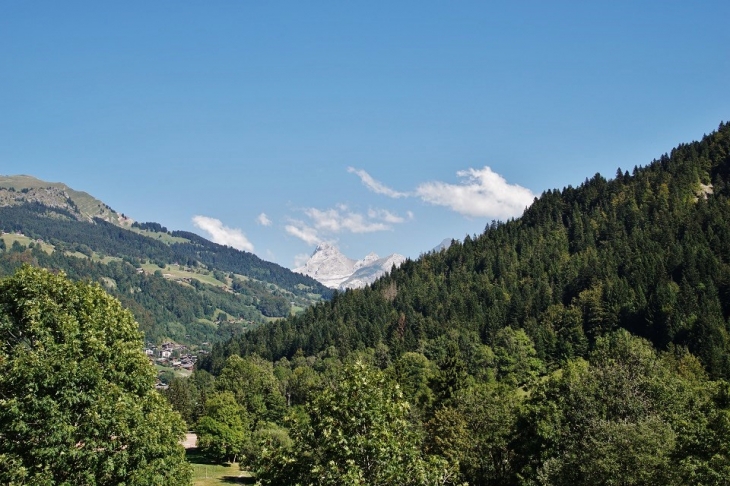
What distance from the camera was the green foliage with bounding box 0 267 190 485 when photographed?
72.1ft

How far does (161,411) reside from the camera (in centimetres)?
2686

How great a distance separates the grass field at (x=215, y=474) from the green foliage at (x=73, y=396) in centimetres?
5157

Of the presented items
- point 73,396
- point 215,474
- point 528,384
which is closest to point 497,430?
point 528,384

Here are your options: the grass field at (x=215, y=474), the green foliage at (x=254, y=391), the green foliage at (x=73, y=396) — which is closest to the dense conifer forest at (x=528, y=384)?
the green foliage at (x=254, y=391)

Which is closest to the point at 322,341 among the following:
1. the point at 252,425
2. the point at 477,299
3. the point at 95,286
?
the point at 477,299

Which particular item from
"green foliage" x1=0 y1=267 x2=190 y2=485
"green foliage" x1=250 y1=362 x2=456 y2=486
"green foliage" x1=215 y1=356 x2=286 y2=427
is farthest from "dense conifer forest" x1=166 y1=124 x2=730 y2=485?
"green foliage" x1=0 y1=267 x2=190 y2=485

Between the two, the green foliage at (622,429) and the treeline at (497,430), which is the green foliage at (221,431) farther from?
the green foliage at (622,429)

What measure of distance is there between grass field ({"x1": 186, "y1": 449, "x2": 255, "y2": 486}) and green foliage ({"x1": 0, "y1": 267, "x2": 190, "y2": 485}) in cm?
5157

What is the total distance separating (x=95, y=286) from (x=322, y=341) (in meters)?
167

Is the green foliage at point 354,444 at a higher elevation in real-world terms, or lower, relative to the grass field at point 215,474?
higher

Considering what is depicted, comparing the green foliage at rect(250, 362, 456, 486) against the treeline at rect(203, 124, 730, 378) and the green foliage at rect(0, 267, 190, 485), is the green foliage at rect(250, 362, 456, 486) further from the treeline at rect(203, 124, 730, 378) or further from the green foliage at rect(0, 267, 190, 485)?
the treeline at rect(203, 124, 730, 378)

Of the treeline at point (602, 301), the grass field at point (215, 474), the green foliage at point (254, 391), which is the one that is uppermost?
the treeline at point (602, 301)

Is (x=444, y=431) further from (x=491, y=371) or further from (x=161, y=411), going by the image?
(x=491, y=371)

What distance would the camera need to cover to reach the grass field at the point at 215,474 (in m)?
77.7
